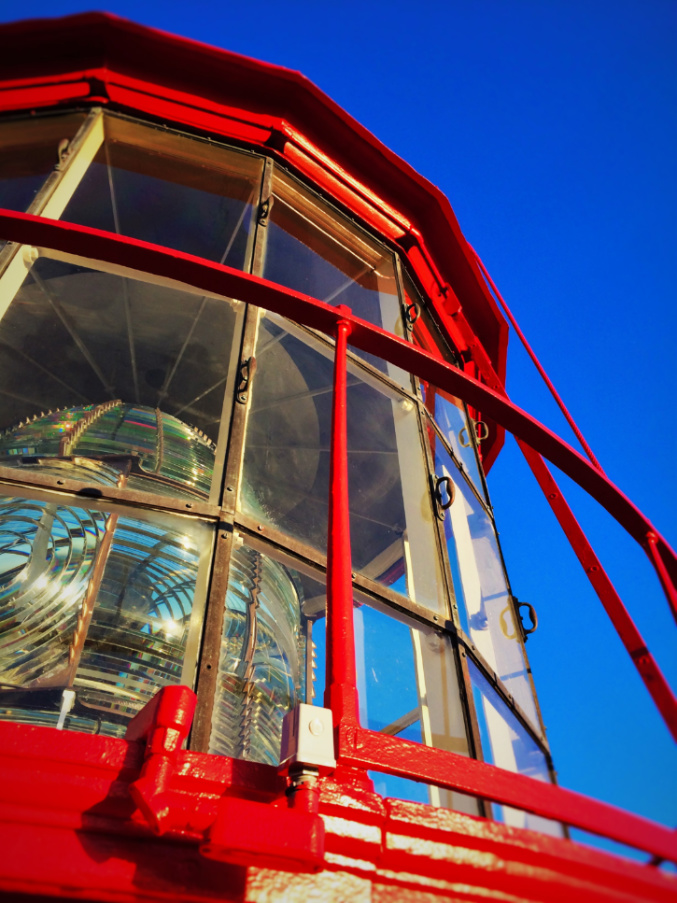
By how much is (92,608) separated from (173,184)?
7.56ft

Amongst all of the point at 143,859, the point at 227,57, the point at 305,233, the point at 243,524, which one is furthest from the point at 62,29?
the point at 143,859

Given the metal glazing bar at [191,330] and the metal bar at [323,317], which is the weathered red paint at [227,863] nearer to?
the metal bar at [323,317]

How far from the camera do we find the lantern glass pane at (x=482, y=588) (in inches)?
111

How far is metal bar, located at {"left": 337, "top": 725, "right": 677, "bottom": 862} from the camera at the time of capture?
37.4 inches

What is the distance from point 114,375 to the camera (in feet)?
14.2

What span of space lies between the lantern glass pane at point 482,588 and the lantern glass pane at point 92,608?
1.11 meters

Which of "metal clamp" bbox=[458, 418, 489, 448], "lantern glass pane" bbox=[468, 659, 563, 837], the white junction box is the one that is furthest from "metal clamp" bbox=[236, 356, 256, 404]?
the white junction box

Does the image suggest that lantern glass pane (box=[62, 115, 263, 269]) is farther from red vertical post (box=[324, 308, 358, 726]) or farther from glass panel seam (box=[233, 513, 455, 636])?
red vertical post (box=[324, 308, 358, 726])

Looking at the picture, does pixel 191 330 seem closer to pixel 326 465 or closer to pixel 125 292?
pixel 125 292

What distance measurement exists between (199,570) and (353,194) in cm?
271

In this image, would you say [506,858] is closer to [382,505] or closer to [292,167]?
[382,505]

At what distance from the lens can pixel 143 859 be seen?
0.88 m

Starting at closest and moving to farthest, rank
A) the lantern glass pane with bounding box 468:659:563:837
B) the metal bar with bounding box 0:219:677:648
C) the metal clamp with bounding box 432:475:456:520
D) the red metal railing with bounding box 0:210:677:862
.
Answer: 1. the red metal railing with bounding box 0:210:677:862
2. the metal bar with bounding box 0:219:677:648
3. the lantern glass pane with bounding box 468:659:563:837
4. the metal clamp with bounding box 432:475:456:520

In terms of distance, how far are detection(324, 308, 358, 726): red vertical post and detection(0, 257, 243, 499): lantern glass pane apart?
4.31ft
